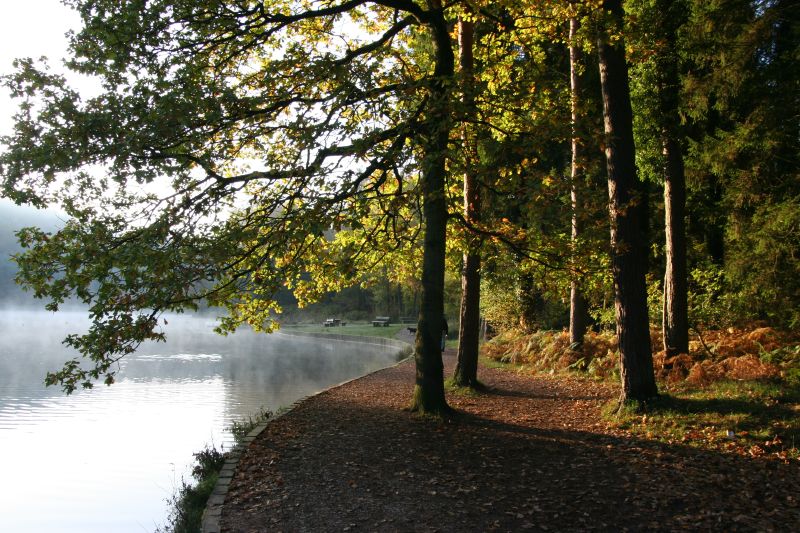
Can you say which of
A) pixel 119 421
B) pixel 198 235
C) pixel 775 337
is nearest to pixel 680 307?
pixel 775 337

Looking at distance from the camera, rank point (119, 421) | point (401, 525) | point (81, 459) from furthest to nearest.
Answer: point (119, 421) → point (81, 459) → point (401, 525)

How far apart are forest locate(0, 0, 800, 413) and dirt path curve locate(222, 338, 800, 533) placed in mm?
1347

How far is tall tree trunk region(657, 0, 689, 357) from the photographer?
11.0 metres

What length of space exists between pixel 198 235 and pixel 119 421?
902cm

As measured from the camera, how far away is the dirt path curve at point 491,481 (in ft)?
16.1

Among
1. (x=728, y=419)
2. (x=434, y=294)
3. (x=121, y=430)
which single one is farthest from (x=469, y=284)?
(x=121, y=430)

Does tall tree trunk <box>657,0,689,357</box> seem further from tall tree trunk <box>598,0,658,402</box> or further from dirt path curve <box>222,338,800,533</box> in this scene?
dirt path curve <box>222,338,800,533</box>

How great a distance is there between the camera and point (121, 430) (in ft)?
40.8

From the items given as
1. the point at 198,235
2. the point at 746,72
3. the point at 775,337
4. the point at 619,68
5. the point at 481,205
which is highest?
the point at 746,72

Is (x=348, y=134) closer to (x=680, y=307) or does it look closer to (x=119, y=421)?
(x=680, y=307)

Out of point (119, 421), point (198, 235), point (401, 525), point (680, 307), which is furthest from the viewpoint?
point (119, 421)

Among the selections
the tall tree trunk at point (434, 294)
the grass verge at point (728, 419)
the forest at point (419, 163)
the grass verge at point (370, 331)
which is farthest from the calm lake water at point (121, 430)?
the grass verge at point (370, 331)

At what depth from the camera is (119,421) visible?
43.8 ft

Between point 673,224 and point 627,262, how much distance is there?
3.64 metres
